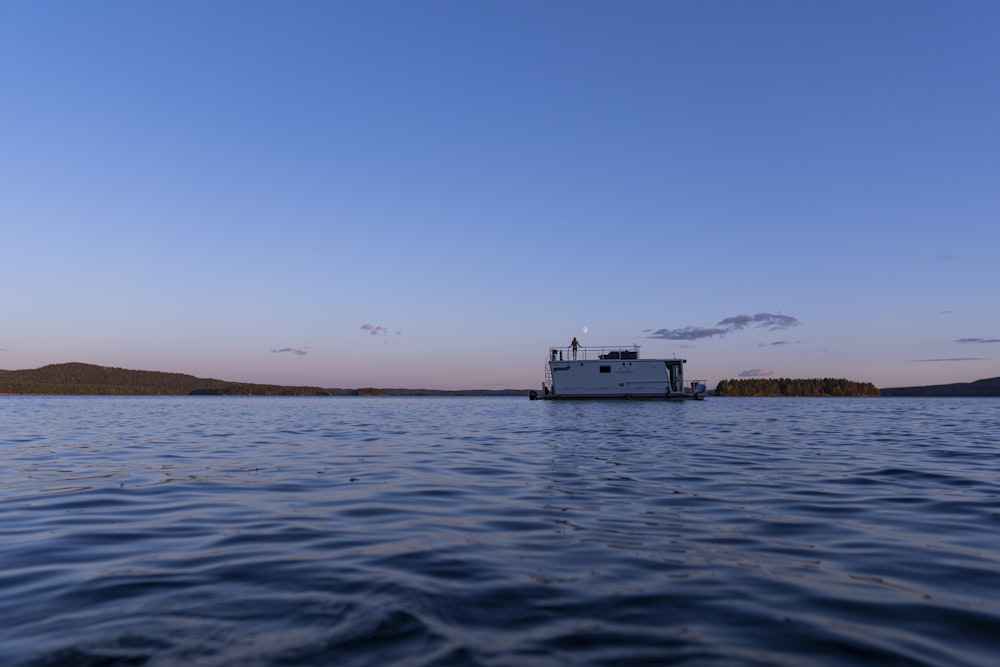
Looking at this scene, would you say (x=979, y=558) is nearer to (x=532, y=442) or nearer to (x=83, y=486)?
(x=83, y=486)

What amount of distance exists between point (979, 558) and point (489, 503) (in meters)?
5.72

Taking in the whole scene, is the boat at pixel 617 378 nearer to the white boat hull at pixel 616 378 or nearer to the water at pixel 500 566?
the white boat hull at pixel 616 378

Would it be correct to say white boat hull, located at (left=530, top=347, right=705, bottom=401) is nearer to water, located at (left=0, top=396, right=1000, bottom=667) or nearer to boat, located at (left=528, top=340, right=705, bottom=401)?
boat, located at (left=528, top=340, right=705, bottom=401)

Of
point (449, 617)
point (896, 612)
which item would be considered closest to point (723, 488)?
point (896, 612)

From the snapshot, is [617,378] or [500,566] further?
[617,378]

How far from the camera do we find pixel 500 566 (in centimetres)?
553

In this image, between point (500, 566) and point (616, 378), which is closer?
point (500, 566)

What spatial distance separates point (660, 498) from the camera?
9047mm

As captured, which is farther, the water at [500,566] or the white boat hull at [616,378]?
the white boat hull at [616,378]

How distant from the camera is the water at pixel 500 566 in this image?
3.73 meters

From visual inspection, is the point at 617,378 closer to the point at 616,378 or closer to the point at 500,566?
the point at 616,378

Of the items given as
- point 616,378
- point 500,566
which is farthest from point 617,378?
point 500,566

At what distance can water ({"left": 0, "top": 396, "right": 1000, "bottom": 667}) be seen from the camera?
373 centimetres

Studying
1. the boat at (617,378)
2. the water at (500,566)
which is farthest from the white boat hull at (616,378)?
the water at (500,566)
